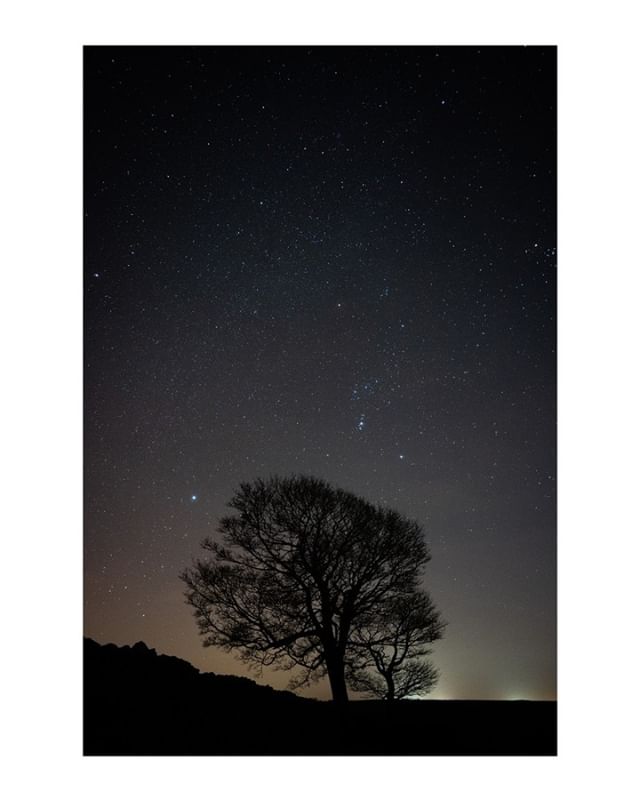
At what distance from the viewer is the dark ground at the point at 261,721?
544 centimetres

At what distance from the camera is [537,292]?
698 cm

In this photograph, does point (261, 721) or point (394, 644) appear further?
point (394, 644)

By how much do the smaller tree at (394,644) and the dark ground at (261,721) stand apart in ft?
2.17

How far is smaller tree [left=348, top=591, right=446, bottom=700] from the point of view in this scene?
833 centimetres

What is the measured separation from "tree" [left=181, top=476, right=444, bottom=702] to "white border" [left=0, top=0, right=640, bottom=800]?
9.66ft

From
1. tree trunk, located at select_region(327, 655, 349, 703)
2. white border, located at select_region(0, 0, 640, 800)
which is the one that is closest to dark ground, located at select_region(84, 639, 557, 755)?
tree trunk, located at select_region(327, 655, 349, 703)

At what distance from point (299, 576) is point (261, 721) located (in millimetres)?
2070

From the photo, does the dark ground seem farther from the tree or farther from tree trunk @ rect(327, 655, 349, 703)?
the tree
